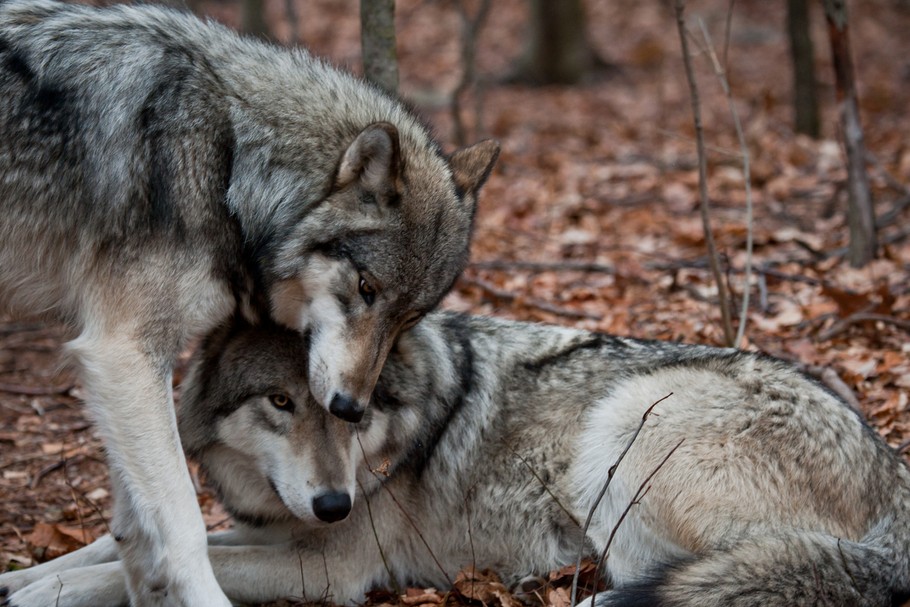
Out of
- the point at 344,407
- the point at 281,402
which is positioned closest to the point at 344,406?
the point at 344,407

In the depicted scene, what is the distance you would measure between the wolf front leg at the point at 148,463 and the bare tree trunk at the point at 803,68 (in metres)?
8.65

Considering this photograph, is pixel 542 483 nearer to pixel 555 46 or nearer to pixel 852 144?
pixel 852 144

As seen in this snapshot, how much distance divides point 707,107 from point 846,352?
28.1ft

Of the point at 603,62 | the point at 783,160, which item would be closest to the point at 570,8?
the point at 603,62

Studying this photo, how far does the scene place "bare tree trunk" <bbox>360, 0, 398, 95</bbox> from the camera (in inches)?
216

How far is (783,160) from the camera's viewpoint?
33.0 feet

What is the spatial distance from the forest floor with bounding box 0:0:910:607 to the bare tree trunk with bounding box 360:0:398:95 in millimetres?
927

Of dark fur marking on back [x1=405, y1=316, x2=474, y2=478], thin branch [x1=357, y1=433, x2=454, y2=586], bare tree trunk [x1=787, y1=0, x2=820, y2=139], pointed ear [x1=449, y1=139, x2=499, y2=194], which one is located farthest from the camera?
bare tree trunk [x1=787, y1=0, x2=820, y2=139]

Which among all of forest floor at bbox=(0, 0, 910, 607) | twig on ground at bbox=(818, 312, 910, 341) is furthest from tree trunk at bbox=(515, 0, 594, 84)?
twig on ground at bbox=(818, 312, 910, 341)

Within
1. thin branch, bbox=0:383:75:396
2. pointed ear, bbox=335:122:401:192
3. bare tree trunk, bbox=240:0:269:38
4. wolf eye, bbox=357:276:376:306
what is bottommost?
thin branch, bbox=0:383:75:396

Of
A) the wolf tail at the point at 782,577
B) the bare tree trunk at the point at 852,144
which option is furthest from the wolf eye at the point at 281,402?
the bare tree trunk at the point at 852,144

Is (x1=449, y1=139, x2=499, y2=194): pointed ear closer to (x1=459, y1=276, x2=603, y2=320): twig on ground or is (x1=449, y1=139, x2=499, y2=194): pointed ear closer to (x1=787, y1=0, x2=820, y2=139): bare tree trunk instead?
(x1=459, y1=276, x2=603, y2=320): twig on ground

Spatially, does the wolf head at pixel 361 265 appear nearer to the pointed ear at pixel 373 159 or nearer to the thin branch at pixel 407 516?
the pointed ear at pixel 373 159

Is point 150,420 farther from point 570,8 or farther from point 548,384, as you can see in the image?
point 570,8
